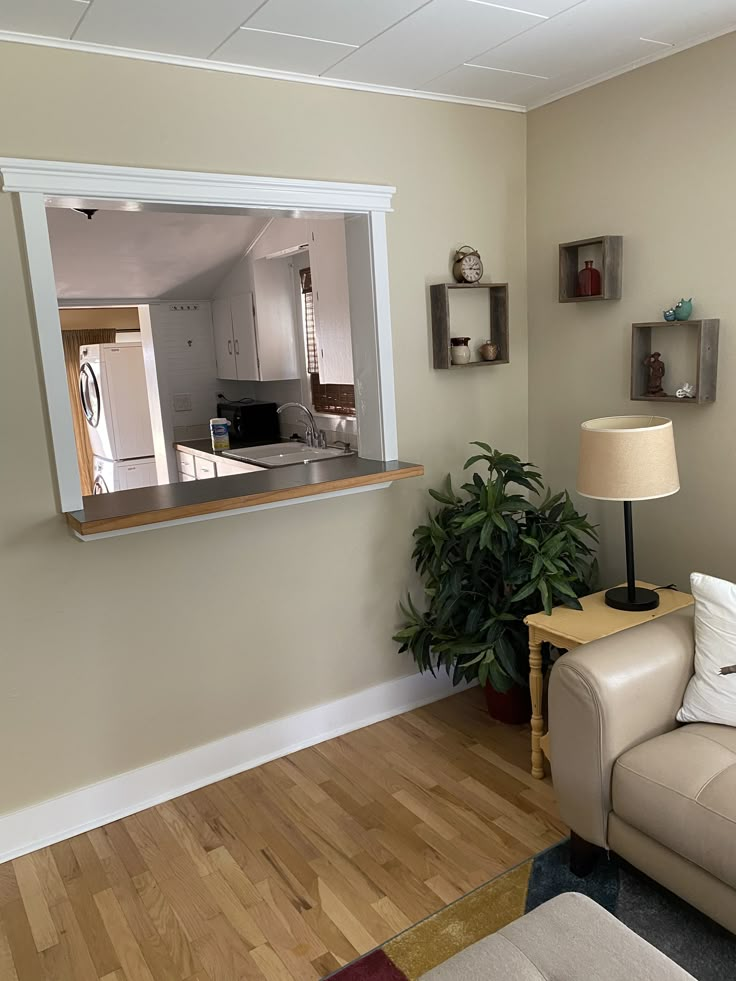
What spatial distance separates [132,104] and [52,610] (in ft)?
5.24

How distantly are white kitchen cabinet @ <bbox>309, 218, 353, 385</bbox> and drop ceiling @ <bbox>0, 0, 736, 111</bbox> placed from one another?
85 centimetres

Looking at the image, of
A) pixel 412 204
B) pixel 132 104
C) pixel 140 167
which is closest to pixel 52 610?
pixel 140 167

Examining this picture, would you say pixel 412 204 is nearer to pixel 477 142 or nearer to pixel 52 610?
pixel 477 142

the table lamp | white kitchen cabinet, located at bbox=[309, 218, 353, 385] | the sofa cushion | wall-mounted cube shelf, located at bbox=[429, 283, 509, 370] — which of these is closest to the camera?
the sofa cushion

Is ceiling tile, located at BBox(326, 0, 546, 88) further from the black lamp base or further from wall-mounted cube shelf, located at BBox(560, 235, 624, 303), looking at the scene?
the black lamp base

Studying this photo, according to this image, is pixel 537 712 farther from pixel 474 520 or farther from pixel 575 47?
pixel 575 47

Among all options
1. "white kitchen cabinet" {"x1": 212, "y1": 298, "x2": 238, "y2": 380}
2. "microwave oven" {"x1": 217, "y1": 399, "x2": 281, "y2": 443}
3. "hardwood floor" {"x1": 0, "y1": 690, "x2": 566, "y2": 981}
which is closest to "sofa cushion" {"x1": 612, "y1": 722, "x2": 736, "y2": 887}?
"hardwood floor" {"x1": 0, "y1": 690, "x2": 566, "y2": 981}

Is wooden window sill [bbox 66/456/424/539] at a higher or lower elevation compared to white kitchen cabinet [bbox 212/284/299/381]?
lower

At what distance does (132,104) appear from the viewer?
2357 mm

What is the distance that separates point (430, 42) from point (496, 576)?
1.85 m

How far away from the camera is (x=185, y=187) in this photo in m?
2.45

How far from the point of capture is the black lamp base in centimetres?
259

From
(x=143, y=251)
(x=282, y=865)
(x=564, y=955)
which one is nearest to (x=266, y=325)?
(x=143, y=251)

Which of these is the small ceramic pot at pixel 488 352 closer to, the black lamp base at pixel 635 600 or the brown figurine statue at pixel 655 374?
the brown figurine statue at pixel 655 374
